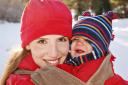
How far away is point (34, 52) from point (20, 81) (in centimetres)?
18

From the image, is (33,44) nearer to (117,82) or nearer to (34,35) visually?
(34,35)

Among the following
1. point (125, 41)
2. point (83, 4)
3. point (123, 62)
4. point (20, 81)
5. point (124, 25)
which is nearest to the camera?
point (20, 81)

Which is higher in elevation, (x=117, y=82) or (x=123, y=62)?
(x=117, y=82)

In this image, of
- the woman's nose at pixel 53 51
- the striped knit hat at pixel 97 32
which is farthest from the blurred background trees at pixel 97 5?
the woman's nose at pixel 53 51

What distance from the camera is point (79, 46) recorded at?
8.57 ft

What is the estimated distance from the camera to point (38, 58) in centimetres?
246

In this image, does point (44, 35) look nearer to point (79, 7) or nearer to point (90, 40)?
point (90, 40)

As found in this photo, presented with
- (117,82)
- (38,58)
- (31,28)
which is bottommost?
(117,82)

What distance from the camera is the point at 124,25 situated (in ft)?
25.8

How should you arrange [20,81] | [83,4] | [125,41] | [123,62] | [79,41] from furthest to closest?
[83,4], [125,41], [123,62], [79,41], [20,81]

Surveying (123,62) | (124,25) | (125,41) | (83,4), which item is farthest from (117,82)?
(83,4)

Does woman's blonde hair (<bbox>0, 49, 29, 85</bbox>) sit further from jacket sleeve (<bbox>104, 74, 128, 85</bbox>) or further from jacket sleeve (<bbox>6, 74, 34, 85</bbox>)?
jacket sleeve (<bbox>104, 74, 128, 85</bbox>)

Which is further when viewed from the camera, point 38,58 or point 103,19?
point 103,19

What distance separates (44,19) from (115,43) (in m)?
3.70
